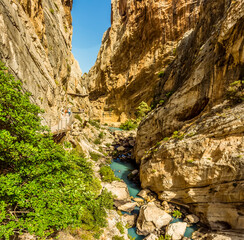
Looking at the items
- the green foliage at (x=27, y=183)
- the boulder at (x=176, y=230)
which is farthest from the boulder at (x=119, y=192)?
the green foliage at (x=27, y=183)

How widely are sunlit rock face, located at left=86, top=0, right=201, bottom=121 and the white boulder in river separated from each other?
34.5 m

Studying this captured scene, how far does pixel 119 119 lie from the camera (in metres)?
51.2

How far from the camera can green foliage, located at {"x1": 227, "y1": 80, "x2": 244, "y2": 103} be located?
975cm

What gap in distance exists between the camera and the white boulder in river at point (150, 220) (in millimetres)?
9469

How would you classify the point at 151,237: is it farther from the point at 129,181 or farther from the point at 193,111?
the point at 193,111

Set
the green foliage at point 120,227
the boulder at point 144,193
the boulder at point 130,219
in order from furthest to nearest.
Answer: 1. the boulder at point 144,193
2. the boulder at point 130,219
3. the green foliage at point 120,227

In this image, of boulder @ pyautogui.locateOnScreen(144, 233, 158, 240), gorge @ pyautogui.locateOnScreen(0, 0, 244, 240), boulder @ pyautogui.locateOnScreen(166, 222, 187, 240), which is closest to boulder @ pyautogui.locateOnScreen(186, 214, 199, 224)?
gorge @ pyautogui.locateOnScreen(0, 0, 244, 240)

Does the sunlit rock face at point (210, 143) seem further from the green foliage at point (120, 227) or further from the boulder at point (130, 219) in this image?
the green foliage at point (120, 227)

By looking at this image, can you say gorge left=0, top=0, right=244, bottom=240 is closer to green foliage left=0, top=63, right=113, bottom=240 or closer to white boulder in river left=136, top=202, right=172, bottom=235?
white boulder in river left=136, top=202, right=172, bottom=235

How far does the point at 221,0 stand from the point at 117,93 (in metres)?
36.9

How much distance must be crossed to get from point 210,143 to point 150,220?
7479 mm

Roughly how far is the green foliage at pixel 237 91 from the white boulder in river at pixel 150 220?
35.1ft

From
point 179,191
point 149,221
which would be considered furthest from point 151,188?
point 149,221

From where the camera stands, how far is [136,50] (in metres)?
41.5
